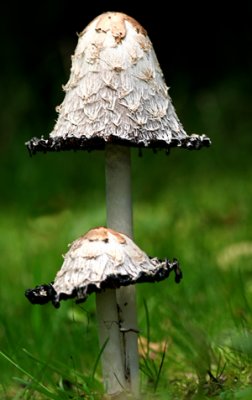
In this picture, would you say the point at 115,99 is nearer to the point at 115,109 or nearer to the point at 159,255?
the point at 115,109

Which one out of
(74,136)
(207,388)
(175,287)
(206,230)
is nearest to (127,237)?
(74,136)

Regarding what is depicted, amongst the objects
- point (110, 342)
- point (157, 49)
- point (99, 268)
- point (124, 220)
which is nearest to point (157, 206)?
point (124, 220)

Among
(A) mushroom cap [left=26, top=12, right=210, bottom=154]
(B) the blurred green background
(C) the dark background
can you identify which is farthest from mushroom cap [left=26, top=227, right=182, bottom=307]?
(C) the dark background

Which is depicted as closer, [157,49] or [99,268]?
[99,268]

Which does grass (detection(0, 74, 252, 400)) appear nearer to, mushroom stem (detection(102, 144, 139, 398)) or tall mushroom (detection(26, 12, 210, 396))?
mushroom stem (detection(102, 144, 139, 398))

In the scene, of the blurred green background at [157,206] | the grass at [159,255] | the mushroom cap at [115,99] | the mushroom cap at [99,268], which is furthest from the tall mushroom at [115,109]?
the blurred green background at [157,206]
